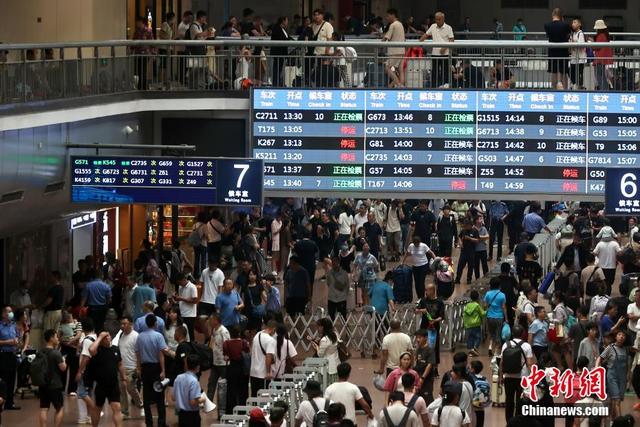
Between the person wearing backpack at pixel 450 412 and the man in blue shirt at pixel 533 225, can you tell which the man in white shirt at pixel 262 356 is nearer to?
the person wearing backpack at pixel 450 412

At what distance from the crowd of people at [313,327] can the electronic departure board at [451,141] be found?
4.83ft

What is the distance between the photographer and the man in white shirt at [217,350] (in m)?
20.8

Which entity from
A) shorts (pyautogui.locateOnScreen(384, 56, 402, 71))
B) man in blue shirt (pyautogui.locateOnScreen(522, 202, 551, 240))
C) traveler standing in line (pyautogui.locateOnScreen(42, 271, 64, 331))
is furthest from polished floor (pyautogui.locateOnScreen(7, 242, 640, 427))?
man in blue shirt (pyautogui.locateOnScreen(522, 202, 551, 240))

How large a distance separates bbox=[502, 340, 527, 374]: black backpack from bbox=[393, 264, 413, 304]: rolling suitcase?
8.71 metres

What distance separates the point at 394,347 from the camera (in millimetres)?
20250

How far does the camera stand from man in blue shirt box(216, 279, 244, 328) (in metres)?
23.4

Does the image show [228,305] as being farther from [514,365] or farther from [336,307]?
[514,365]

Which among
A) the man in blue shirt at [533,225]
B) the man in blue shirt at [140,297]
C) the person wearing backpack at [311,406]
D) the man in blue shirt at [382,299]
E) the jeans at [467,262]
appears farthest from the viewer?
the man in blue shirt at [533,225]

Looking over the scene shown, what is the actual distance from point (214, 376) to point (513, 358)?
161 inches

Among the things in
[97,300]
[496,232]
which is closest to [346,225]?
[496,232]

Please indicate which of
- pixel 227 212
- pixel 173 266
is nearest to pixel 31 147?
pixel 173 266

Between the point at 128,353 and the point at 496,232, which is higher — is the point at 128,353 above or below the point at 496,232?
below

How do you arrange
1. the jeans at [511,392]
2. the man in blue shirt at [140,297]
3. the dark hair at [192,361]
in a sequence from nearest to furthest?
the dark hair at [192,361], the jeans at [511,392], the man in blue shirt at [140,297]

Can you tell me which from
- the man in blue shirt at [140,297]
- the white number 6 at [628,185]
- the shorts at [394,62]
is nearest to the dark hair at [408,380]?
the man in blue shirt at [140,297]
